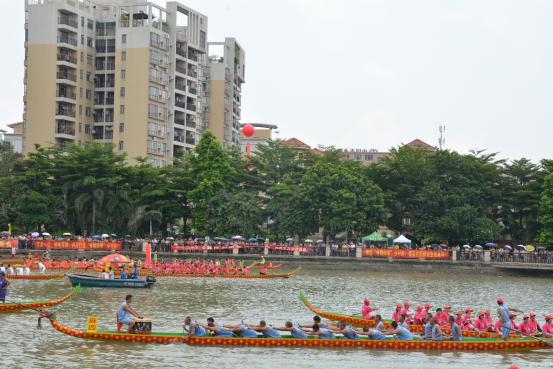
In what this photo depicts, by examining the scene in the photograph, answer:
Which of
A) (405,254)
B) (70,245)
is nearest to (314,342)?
(405,254)

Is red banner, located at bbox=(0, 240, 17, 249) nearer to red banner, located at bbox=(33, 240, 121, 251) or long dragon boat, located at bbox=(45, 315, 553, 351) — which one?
red banner, located at bbox=(33, 240, 121, 251)

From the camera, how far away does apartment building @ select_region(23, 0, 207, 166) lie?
3922 inches

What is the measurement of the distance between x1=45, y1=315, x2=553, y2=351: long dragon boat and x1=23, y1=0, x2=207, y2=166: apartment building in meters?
68.6

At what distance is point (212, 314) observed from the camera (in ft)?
135

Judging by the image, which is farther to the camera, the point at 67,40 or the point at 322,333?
the point at 67,40

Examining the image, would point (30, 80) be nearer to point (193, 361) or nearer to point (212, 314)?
point (212, 314)

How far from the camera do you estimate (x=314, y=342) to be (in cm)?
2988

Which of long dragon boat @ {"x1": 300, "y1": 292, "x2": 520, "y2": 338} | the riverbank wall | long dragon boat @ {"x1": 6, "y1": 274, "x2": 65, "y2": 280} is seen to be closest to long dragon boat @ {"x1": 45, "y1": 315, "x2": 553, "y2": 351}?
long dragon boat @ {"x1": 300, "y1": 292, "x2": 520, "y2": 338}

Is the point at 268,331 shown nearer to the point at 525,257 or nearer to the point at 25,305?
the point at 25,305

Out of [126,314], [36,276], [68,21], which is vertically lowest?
[126,314]

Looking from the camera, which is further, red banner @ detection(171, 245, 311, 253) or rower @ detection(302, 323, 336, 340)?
red banner @ detection(171, 245, 311, 253)

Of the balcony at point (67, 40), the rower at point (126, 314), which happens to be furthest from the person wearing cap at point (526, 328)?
the balcony at point (67, 40)

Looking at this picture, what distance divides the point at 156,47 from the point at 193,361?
77.5 metres

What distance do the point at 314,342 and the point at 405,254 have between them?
142 ft
